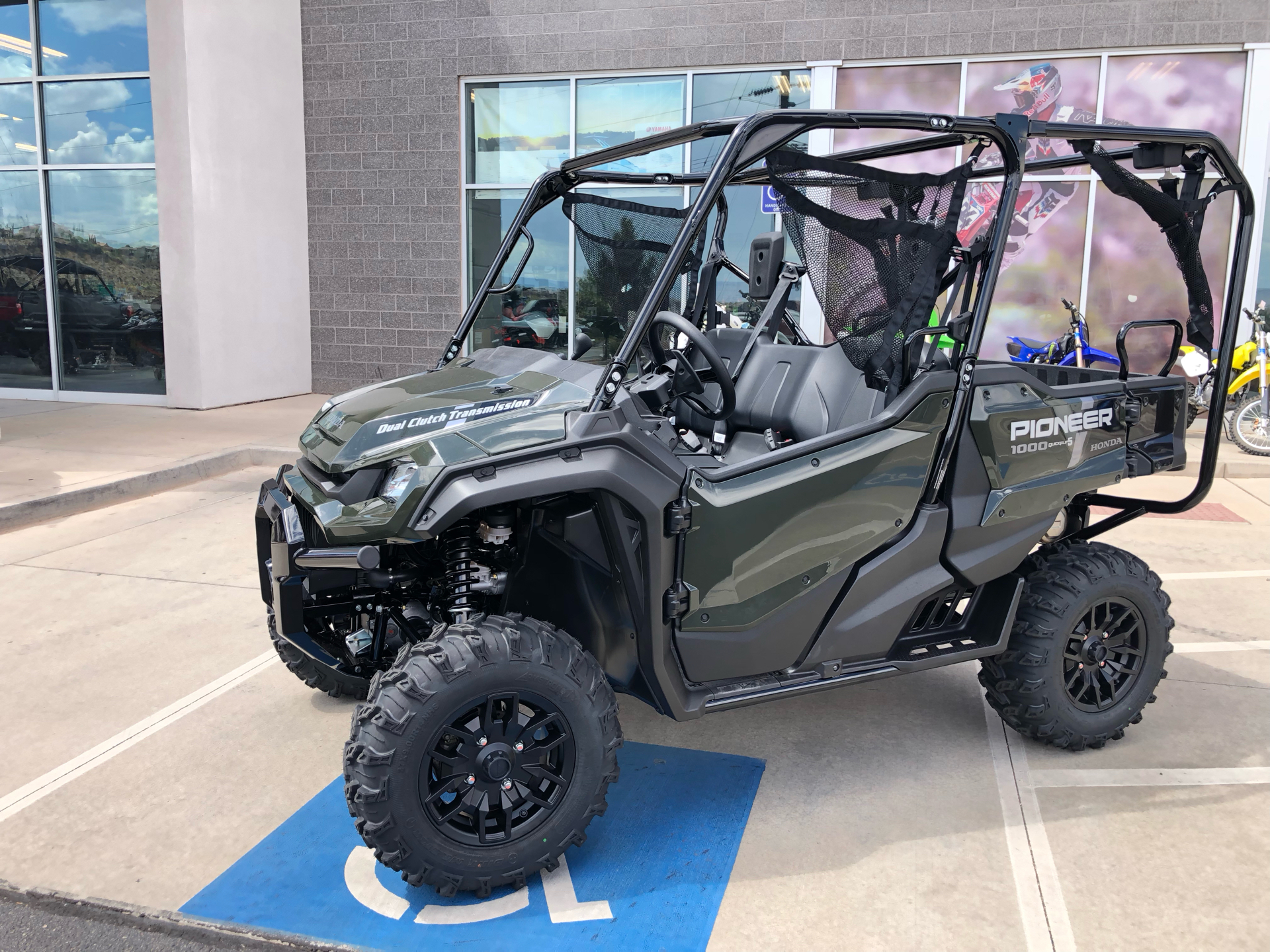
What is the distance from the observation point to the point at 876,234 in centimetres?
296

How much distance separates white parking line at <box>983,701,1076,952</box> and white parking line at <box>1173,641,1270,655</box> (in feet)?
4.55

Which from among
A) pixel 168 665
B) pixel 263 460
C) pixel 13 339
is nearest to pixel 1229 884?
pixel 168 665

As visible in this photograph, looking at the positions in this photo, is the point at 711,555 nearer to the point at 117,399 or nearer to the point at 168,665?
the point at 168,665

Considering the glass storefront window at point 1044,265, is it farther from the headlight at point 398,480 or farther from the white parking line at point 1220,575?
the headlight at point 398,480

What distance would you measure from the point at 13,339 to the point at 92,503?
6695mm

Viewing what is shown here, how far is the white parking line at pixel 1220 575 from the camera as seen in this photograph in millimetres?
5512

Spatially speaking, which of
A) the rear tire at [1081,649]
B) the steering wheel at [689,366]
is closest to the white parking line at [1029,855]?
the rear tire at [1081,649]

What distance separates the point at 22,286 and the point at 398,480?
1185cm

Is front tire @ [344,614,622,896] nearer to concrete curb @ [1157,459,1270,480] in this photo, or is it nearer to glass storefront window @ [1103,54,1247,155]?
concrete curb @ [1157,459,1270,480]

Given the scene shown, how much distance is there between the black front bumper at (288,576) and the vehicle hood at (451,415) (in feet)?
0.62

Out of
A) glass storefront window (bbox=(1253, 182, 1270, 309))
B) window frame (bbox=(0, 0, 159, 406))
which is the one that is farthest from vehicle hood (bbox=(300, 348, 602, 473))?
glass storefront window (bbox=(1253, 182, 1270, 309))

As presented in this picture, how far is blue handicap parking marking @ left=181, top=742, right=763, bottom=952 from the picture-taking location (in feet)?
8.19

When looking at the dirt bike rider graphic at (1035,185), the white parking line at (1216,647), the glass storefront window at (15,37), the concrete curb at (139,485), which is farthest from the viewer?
the glass storefront window at (15,37)

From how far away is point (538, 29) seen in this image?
11.3 m
